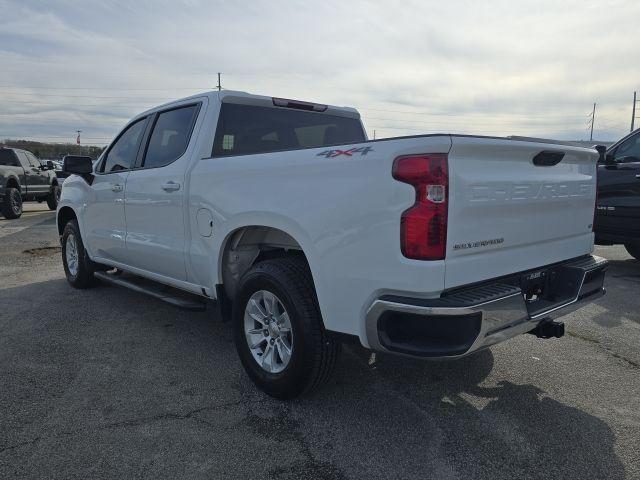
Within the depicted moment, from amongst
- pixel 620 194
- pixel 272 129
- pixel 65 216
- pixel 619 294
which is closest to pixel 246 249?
pixel 272 129

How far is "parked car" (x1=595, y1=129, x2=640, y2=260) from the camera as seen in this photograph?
6508 mm

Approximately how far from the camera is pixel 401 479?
2479 mm

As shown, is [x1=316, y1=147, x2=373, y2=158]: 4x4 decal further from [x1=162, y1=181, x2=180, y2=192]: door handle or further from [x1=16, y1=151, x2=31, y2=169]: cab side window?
[x1=16, y1=151, x2=31, y2=169]: cab side window

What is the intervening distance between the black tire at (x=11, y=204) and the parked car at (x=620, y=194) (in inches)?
554

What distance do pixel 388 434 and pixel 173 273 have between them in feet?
7.42

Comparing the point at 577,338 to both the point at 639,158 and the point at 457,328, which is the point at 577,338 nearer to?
the point at 457,328

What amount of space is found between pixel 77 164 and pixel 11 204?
34.6 feet

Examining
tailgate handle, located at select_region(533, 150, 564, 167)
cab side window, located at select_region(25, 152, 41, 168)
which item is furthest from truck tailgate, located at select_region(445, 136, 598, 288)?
cab side window, located at select_region(25, 152, 41, 168)

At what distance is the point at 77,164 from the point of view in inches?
212

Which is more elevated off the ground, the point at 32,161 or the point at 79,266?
the point at 32,161

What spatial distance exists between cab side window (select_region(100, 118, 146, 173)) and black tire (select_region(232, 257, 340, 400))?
7.59ft

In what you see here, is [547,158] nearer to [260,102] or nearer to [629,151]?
[260,102]

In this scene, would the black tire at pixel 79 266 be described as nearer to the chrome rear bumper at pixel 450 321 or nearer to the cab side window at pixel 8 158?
the chrome rear bumper at pixel 450 321

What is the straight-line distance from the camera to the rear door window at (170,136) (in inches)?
167
